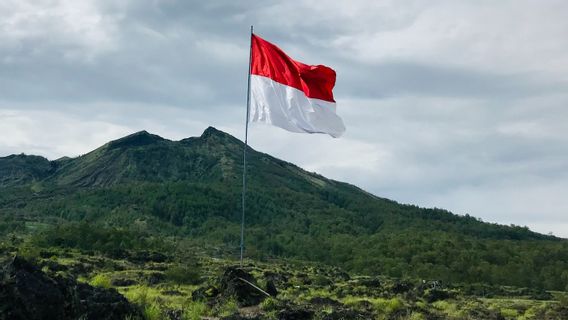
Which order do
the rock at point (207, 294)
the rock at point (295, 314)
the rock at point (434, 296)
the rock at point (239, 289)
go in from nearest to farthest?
the rock at point (295, 314) < the rock at point (239, 289) < the rock at point (207, 294) < the rock at point (434, 296)

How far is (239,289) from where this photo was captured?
2039 cm

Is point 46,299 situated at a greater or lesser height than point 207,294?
greater

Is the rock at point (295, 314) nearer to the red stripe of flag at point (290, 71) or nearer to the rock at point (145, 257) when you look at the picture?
the red stripe of flag at point (290, 71)

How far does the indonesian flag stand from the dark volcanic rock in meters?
9.44

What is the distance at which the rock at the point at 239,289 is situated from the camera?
65.9 ft

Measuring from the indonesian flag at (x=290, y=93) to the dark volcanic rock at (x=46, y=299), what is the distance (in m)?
9.44

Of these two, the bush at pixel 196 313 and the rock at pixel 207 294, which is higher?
the rock at pixel 207 294

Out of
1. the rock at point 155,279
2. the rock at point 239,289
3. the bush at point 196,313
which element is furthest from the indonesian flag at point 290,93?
the rock at point 155,279

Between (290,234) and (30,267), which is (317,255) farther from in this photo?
(30,267)

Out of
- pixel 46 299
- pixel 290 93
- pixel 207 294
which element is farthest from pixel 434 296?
pixel 46 299

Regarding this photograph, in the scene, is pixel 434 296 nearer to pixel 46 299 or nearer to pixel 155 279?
pixel 155 279

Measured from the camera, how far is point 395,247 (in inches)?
5915

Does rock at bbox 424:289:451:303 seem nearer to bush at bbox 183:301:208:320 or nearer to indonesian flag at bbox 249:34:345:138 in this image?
indonesian flag at bbox 249:34:345:138

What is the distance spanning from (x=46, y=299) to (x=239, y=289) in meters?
9.25
